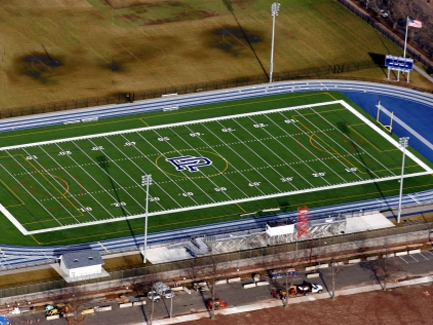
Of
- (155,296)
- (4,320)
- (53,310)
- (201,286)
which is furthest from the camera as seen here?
(201,286)

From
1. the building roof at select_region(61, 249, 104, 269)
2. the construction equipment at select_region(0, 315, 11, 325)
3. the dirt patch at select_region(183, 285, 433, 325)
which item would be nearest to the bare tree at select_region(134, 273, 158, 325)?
the building roof at select_region(61, 249, 104, 269)

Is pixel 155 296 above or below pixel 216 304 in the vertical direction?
above

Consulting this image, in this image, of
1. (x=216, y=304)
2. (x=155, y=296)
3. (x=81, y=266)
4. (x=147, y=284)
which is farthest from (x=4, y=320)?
(x=216, y=304)

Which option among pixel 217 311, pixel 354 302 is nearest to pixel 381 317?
pixel 354 302

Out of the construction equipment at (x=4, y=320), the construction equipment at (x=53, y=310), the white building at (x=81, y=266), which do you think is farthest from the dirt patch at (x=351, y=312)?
the construction equipment at (x=4, y=320)

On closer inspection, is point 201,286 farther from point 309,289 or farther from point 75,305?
point 75,305

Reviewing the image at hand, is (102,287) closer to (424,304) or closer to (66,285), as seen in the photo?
(66,285)

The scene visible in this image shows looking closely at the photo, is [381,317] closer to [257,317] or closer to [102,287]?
[257,317]
